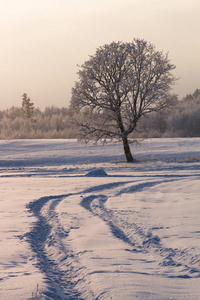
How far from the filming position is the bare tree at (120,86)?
23016mm

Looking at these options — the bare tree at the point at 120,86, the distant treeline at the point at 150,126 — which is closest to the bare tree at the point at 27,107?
the distant treeline at the point at 150,126

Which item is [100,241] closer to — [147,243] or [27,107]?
[147,243]

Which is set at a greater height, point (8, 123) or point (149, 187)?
point (8, 123)

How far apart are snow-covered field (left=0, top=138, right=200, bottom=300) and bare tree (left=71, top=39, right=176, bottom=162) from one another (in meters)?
9.26

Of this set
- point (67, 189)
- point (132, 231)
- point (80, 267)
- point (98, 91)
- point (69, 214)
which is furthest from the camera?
point (98, 91)

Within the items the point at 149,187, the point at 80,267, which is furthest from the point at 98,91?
the point at 80,267

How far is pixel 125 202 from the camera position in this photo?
10.6m

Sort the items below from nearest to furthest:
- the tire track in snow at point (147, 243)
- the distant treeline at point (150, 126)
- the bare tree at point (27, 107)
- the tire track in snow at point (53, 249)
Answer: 1. the tire track in snow at point (53, 249)
2. the tire track in snow at point (147, 243)
3. the distant treeline at point (150, 126)
4. the bare tree at point (27, 107)

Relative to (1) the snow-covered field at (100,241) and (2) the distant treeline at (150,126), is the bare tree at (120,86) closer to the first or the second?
(1) the snow-covered field at (100,241)

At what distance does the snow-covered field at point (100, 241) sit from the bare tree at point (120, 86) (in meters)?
9.26

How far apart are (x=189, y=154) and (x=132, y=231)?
2112 cm

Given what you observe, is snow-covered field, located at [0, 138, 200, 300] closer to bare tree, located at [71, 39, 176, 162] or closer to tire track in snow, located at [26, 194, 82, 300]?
tire track in snow, located at [26, 194, 82, 300]

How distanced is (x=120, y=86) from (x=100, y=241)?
57.1ft

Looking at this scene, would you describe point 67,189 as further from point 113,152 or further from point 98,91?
point 113,152
